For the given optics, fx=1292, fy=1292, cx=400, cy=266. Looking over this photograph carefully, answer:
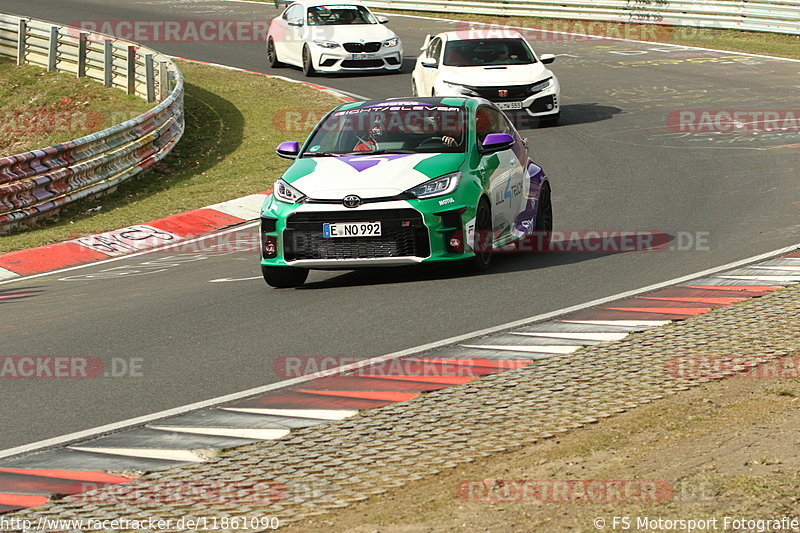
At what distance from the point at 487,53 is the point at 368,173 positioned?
12.1 meters

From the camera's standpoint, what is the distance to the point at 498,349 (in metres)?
8.77

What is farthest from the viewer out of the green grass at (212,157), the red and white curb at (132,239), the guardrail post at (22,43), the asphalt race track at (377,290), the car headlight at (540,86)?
the guardrail post at (22,43)

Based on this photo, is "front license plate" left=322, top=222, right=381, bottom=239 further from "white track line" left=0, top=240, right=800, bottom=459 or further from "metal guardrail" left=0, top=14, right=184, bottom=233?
"metal guardrail" left=0, top=14, right=184, bottom=233

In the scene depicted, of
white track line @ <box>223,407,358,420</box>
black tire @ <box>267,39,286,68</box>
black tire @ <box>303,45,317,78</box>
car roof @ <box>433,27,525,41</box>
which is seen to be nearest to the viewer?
white track line @ <box>223,407,358,420</box>

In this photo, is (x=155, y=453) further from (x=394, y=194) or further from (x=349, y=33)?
(x=349, y=33)

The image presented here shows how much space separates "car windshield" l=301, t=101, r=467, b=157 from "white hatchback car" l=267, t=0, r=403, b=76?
16247 mm

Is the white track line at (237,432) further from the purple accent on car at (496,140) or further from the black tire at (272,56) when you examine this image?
the black tire at (272,56)

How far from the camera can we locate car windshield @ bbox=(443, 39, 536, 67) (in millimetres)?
22578

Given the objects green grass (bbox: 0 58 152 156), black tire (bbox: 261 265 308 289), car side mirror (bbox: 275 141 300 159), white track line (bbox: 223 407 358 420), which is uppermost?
car side mirror (bbox: 275 141 300 159)

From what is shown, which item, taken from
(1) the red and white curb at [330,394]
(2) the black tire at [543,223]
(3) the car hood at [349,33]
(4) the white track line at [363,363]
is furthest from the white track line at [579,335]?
(3) the car hood at [349,33]

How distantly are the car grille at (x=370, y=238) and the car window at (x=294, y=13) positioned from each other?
19117 mm

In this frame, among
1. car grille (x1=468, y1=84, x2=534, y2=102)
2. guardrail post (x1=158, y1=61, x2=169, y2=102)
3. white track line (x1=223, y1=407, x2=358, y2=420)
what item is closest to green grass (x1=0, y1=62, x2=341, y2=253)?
guardrail post (x1=158, y1=61, x2=169, y2=102)

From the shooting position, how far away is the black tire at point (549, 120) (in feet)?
73.5

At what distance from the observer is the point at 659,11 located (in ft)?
117
